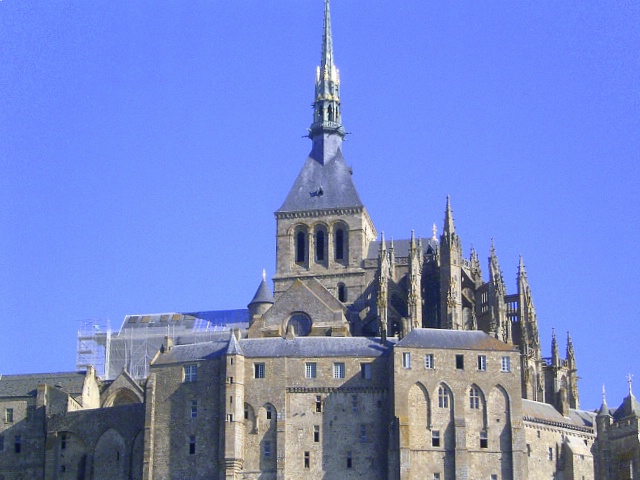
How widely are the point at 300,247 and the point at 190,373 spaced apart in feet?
79.9

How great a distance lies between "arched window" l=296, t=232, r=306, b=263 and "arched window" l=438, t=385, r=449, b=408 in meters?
26.3

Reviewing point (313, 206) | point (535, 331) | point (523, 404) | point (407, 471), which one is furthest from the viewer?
point (313, 206)

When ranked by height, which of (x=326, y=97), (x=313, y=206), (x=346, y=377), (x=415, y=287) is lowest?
(x=346, y=377)

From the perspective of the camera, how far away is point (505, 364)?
362 ft

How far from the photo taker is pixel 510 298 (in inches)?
4875

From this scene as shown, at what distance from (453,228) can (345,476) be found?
24534 millimetres

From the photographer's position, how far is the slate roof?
11199 cm

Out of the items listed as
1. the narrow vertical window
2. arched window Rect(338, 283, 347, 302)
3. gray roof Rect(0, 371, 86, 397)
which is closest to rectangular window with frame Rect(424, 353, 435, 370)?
the narrow vertical window

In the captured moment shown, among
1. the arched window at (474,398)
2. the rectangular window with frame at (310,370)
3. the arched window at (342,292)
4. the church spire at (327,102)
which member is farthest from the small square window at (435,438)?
the church spire at (327,102)

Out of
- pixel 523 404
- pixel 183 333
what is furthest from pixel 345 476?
pixel 183 333

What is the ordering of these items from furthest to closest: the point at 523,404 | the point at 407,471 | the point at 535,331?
the point at 535,331, the point at 523,404, the point at 407,471

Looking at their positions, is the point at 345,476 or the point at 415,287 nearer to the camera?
the point at 345,476

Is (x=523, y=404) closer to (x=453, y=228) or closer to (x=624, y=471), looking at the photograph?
(x=624, y=471)

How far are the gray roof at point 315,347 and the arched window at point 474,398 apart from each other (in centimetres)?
659
